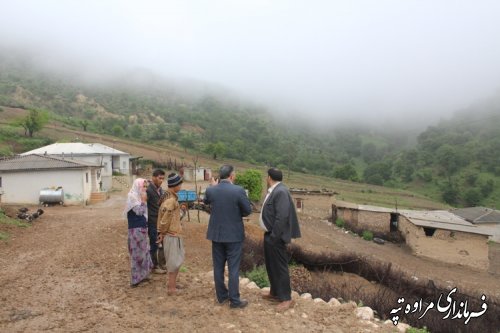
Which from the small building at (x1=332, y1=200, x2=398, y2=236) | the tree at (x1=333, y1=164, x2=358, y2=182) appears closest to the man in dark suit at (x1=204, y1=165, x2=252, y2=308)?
the small building at (x1=332, y1=200, x2=398, y2=236)

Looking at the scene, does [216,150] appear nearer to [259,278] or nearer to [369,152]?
[259,278]

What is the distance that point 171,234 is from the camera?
510 cm

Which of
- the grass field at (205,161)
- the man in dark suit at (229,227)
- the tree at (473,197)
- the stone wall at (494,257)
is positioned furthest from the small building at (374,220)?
the tree at (473,197)

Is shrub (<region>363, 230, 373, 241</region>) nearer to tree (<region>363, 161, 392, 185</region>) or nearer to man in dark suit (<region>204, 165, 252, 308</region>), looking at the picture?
man in dark suit (<region>204, 165, 252, 308</region>)

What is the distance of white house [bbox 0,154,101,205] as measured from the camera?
61.5 ft

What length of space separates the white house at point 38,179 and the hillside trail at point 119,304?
40.6 feet

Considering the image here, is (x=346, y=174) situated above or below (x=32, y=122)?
below

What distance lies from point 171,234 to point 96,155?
28.1m

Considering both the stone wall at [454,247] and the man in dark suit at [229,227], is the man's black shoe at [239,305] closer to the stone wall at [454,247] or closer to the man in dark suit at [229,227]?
the man in dark suit at [229,227]

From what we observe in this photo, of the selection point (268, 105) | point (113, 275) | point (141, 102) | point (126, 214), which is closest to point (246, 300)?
point (126, 214)

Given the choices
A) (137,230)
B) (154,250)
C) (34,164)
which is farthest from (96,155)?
(137,230)

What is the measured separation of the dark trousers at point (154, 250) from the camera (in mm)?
5926

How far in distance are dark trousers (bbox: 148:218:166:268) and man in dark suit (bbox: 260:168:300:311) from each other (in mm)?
1904

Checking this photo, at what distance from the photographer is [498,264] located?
69.4 ft
